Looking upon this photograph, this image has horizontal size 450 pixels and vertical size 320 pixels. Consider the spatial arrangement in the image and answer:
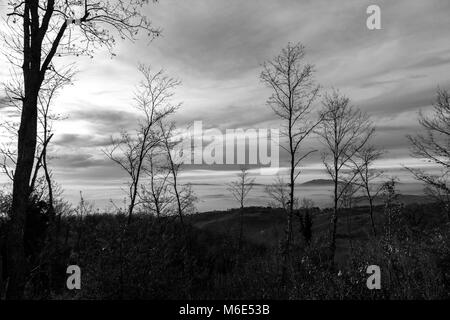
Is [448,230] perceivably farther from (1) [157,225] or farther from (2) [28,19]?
(2) [28,19]

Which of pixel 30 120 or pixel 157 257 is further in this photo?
pixel 157 257

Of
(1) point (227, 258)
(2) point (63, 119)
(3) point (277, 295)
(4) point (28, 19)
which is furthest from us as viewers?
(1) point (227, 258)

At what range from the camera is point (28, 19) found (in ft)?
26.7

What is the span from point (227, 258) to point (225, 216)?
74595 millimetres

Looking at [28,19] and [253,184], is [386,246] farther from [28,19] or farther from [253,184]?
[253,184]

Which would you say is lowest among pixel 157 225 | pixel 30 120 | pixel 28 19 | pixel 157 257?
pixel 157 257

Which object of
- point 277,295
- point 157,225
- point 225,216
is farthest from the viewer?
point 225,216

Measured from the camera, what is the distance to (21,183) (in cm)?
753

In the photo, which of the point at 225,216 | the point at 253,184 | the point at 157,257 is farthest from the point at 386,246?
the point at 225,216
